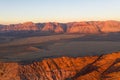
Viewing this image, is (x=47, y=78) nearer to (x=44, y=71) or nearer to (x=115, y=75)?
(x=44, y=71)

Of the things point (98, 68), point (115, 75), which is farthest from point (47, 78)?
point (115, 75)

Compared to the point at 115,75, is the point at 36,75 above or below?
below

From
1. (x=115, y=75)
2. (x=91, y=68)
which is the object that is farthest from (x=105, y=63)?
(x=115, y=75)

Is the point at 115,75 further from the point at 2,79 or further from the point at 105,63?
the point at 2,79

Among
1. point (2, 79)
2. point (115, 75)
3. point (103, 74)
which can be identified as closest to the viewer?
point (115, 75)

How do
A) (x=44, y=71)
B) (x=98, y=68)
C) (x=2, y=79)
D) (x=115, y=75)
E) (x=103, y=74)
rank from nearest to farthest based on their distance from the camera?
(x=115, y=75), (x=103, y=74), (x=98, y=68), (x=2, y=79), (x=44, y=71)

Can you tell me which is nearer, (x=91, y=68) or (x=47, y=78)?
(x=91, y=68)
